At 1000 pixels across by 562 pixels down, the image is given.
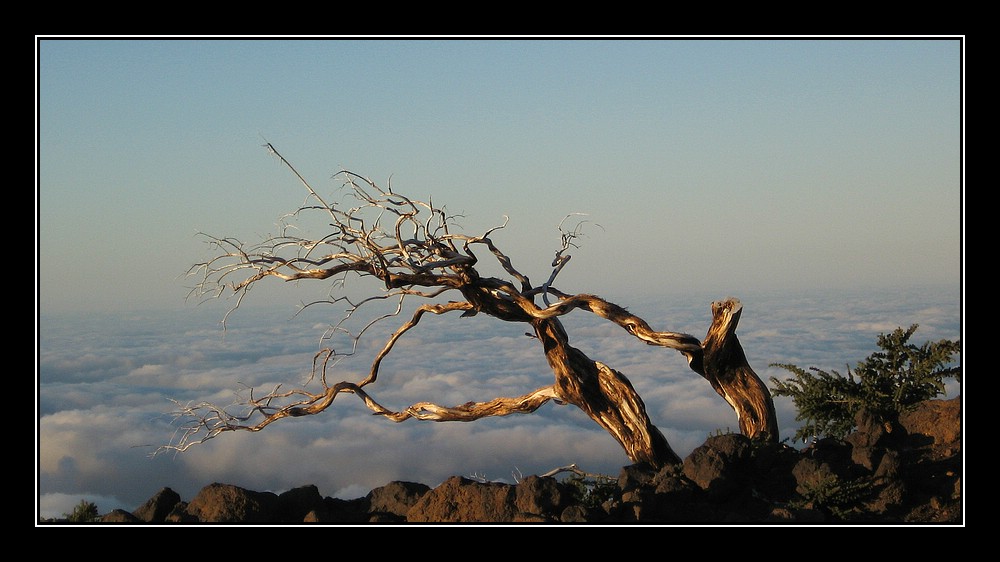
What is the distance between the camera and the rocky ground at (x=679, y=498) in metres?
9.66

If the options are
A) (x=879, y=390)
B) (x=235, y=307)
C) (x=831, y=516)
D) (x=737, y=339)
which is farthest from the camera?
(x=879, y=390)

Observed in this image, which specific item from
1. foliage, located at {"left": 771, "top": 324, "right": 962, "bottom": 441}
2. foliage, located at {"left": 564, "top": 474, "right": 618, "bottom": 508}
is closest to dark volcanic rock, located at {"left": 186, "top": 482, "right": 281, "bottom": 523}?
foliage, located at {"left": 564, "top": 474, "right": 618, "bottom": 508}

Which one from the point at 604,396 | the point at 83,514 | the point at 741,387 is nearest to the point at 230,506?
the point at 83,514

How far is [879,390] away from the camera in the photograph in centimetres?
1255

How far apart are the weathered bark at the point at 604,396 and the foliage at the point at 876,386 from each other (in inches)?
76.5

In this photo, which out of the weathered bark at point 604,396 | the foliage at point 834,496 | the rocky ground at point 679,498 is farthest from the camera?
the weathered bark at point 604,396

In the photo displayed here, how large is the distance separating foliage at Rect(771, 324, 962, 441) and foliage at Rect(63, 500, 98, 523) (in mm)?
8393

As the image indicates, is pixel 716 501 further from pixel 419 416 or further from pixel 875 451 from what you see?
pixel 419 416

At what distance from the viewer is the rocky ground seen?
9.66 metres

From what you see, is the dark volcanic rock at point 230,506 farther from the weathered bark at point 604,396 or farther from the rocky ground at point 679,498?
the weathered bark at point 604,396

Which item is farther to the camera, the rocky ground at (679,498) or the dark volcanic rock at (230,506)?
the dark volcanic rock at (230,506)

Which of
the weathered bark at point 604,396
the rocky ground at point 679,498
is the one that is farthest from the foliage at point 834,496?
the weathered bark at point 604,396
